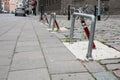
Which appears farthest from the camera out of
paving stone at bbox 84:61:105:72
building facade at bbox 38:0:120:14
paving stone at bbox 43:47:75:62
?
building facade at bbox 38:0:120:14

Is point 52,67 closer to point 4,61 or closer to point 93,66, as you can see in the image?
point 93,66

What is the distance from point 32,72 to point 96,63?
129cm

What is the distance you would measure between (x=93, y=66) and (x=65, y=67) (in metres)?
0.52

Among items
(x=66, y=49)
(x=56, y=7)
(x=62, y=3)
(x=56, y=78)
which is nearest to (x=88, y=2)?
(x=62, y=3)

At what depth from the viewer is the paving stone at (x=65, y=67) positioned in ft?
16.4

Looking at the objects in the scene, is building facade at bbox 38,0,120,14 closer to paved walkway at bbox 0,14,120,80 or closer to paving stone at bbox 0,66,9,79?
paved walkway at bbox 0,14,120,80

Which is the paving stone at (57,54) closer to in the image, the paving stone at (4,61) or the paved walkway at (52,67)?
the paved walkway at (52,67)

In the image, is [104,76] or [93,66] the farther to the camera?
[93,66]

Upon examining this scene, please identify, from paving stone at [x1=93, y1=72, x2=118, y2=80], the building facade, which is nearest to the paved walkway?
paving stone at [x1=93, y1=72, x2=118, y2=80]

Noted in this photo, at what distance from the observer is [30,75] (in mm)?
4801

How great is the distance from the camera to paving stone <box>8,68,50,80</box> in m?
4.64

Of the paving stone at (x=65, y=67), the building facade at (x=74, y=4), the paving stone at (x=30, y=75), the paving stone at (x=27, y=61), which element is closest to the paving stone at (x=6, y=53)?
the paving stone at (x=27, y=61)

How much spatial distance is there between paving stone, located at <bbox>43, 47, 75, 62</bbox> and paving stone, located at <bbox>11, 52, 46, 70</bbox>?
18 cm

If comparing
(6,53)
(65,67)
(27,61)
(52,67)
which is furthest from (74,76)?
(6,53)
